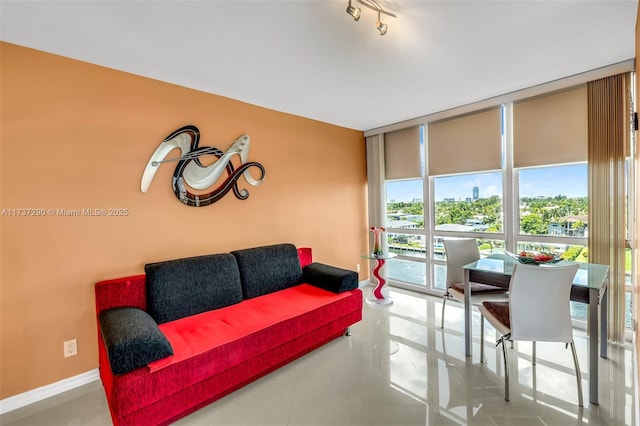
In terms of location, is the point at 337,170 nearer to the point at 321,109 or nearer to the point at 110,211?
the point at 321,109

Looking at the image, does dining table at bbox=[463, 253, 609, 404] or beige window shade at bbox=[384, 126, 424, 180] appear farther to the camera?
beige window shade at bbox=[384, 126, 424, 180]

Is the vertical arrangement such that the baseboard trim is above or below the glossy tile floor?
above

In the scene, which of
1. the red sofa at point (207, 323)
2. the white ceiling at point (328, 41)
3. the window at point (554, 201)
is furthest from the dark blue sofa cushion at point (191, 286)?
the window at point (554, 201)

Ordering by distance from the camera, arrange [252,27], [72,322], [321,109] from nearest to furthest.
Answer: [252,27] < [72,322] < [321,109]

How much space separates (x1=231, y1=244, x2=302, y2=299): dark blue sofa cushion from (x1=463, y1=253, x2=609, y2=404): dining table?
69.5 inches

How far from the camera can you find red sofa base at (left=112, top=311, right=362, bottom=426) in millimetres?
1683

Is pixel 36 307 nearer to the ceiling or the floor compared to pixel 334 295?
Answer: nearer to the ceiling

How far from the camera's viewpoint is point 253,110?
126 inches

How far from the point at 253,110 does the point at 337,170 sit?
4.98ft

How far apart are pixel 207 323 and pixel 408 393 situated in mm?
1602

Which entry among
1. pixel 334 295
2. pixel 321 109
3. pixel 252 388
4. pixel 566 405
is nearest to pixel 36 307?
pixel 252 388

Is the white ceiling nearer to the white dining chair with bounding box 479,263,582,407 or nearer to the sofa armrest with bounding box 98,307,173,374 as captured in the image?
the white dining chair with bounding box 479,263,582,407

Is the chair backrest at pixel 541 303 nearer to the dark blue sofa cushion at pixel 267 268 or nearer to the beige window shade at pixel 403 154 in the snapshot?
the dark blue sofa cushion at pixel 267 268

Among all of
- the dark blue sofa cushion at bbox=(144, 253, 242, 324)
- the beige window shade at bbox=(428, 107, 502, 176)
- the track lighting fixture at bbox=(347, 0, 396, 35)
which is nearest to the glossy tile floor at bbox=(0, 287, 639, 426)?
the dark blue sofa cushion at bbox=(144, 253, 242, 324)
